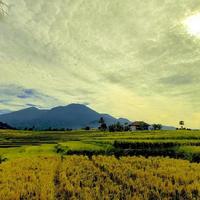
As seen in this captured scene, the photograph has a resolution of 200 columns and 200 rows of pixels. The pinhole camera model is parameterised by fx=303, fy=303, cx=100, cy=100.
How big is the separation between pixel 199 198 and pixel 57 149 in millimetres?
25417

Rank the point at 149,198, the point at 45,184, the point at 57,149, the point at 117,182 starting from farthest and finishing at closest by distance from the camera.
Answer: the point at 57,149 < the point at 117,182 < the point at 45,184 < the point at 149,198

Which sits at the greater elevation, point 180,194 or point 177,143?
point 177,143

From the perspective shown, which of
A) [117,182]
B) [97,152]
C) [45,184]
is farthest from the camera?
[97,152]

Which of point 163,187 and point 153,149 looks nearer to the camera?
point 163,187

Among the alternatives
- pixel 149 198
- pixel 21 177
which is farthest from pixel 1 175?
pixel 149 198

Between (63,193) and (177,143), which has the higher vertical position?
(177,143)

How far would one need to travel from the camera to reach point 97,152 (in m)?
34.6

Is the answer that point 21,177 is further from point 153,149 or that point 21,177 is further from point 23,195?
point 153,149

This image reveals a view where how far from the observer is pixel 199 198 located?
1335 cm

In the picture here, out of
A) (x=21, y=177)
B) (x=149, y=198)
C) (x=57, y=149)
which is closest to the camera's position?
(x=149, y=198)

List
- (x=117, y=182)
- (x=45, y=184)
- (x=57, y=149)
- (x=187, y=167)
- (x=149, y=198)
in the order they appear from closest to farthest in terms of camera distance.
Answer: (x=149, y=198)
(x=45, y=184)
(x=117, y=182)
(x=187, y=167)
(x=57, y=149)

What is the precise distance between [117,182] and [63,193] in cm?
368

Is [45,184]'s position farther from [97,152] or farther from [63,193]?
[97,152]

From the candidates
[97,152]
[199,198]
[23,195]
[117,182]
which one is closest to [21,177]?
[23,195]
